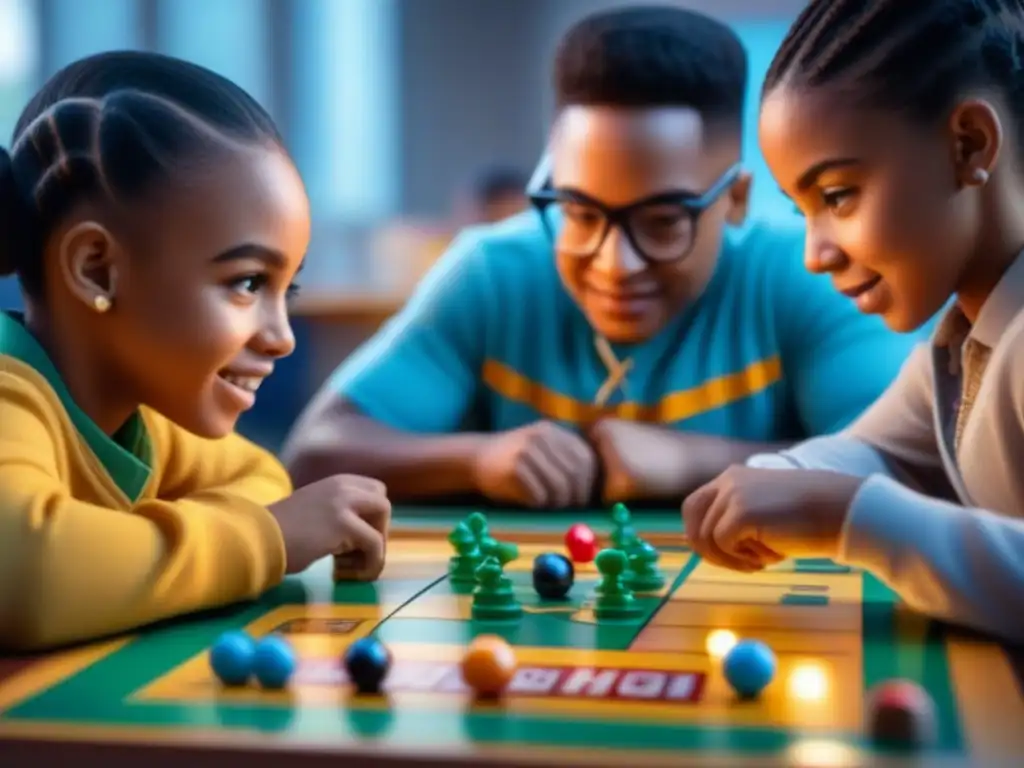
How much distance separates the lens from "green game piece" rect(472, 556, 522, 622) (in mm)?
861

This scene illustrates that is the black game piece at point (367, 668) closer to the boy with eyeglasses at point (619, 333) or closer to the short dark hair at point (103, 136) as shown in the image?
the short dark hair at point (103, 136)

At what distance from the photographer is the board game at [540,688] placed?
59 centimetres

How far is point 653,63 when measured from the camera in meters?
1.42

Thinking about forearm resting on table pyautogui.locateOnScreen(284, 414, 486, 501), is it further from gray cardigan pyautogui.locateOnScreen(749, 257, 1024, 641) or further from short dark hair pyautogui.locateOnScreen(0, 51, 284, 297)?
short dark hair pyautogui.locateOnScreen(0, 51, 284, 297)

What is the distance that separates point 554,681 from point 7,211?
→ 19.5 inches

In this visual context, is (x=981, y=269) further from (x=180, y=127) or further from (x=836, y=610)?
(x=180, y=127)

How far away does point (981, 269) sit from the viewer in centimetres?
93

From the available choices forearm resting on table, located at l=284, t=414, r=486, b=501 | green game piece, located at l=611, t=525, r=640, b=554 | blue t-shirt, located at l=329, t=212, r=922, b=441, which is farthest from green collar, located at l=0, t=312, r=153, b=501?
blue t-shirt, located at l=329, t=212, r=922, b=441

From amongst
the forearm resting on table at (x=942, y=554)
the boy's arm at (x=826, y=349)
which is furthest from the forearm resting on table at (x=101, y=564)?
the boy's arm at (x=826, y=349)

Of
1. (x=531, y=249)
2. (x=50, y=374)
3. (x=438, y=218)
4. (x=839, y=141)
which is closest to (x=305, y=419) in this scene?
(x=531, y=249)

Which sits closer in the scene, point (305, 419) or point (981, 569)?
point (981, 569)

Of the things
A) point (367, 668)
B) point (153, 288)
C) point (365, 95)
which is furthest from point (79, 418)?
point (365, 95)

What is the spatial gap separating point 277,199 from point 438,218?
4.80m

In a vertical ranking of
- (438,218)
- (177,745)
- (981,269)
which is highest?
(981,269)
